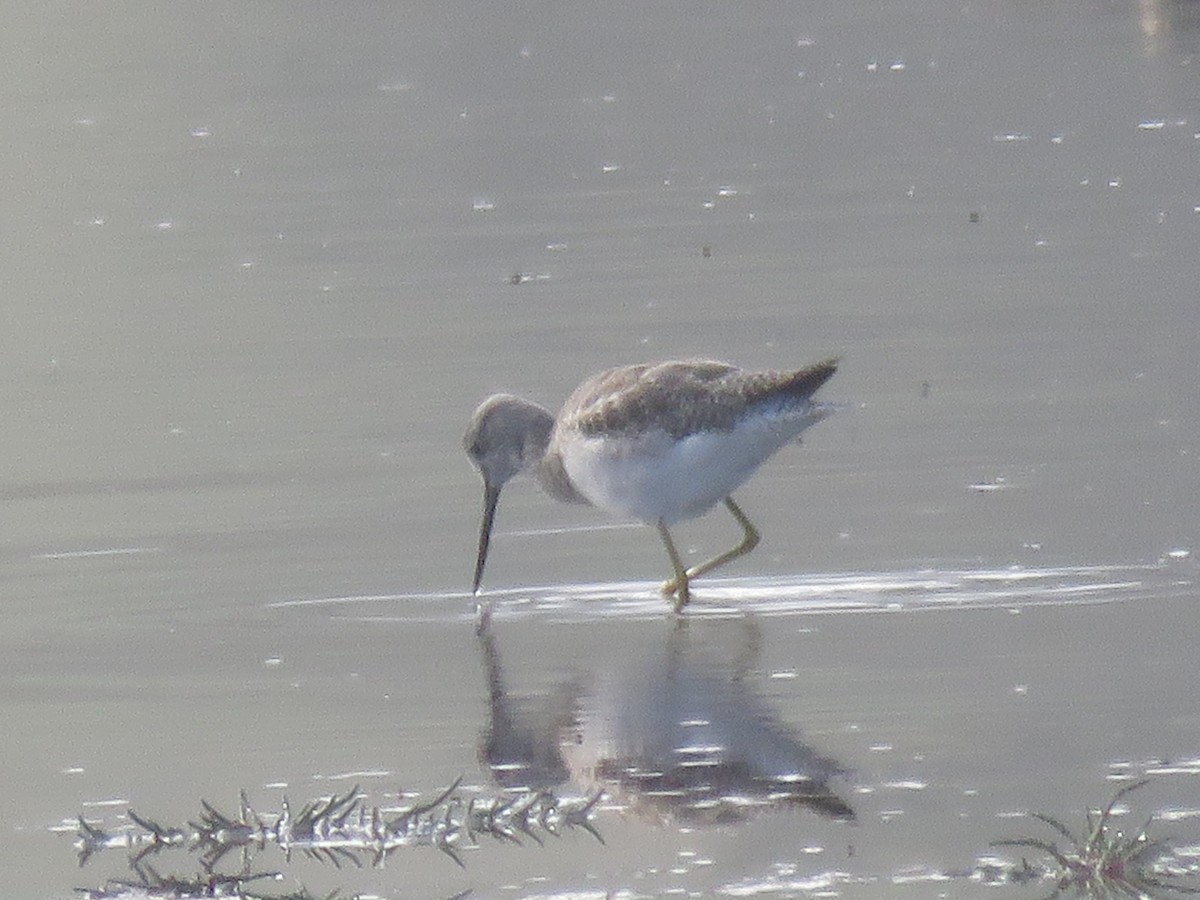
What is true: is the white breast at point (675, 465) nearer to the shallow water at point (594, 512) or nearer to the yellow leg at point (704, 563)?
the yellow leg at point (704, 563)

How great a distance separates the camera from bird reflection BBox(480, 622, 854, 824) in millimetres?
6219

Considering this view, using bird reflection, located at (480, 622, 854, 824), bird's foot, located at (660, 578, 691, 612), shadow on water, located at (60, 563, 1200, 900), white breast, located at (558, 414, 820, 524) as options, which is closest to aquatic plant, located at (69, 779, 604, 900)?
shadow on water, located at (60, 563, 1200, 900)

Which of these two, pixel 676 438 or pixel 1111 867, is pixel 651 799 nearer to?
pixel 1111 867

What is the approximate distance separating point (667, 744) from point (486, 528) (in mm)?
2265

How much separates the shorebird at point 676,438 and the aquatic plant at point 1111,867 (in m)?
2.81

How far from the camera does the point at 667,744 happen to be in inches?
264

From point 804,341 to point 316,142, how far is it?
332 inches

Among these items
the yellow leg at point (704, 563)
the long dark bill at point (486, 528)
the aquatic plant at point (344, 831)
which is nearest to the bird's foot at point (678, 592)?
the yellow leg at point (704, 563)

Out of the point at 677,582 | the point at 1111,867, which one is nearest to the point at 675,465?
the point at 677,582

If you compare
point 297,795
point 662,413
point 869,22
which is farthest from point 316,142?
point 297,795

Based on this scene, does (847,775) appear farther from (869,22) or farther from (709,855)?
(869,22)

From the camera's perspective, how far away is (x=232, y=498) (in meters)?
10.0

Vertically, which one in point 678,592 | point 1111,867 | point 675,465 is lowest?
point 1111,867

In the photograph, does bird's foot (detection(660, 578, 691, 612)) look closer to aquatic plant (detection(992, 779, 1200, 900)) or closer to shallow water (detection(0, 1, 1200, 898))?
shallow water (detection(0, 1, 1200, 898))
